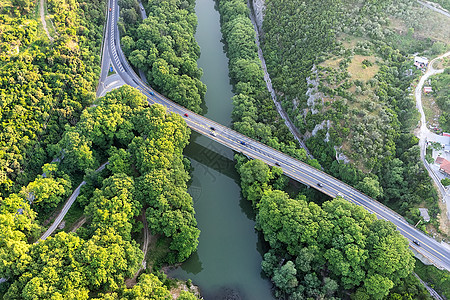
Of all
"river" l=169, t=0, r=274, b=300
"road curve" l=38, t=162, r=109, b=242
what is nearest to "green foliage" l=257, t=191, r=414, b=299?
"river" l=169, t=0, r=274, b=300

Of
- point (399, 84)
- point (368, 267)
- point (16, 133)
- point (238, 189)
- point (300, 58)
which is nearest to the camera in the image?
point (368, 267)

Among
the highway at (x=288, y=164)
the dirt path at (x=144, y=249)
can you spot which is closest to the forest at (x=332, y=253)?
the highway at (x=288, y=164)

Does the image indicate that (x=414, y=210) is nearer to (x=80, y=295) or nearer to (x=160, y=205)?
(x=160, y=205)

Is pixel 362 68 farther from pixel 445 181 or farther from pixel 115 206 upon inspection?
pixel 115 206

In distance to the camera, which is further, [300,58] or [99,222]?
[300,58]

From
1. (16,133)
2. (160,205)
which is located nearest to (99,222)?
(160,205)

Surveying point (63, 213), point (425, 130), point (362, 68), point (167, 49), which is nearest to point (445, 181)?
point (425, 130)
